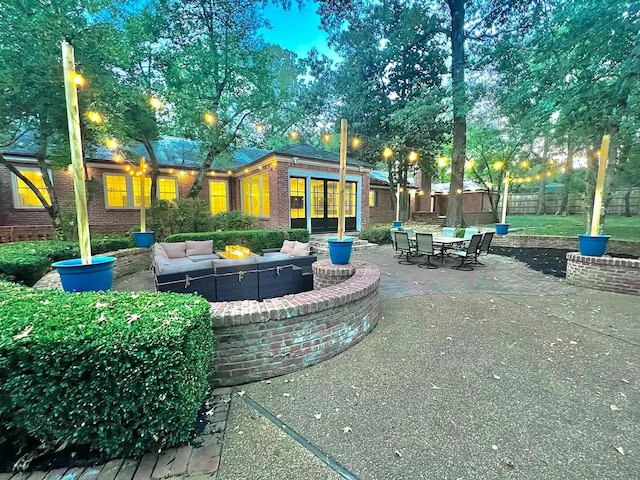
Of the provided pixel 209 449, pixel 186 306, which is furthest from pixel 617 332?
pixel 186 306

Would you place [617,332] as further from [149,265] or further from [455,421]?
[149,265]

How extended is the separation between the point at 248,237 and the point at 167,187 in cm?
701

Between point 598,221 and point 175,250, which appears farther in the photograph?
point 175,250

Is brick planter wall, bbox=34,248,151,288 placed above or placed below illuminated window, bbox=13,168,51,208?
below

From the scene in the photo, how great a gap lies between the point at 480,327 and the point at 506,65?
10.00m

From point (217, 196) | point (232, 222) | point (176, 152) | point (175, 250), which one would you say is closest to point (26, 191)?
point (176, 152)

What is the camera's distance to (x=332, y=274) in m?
4.55

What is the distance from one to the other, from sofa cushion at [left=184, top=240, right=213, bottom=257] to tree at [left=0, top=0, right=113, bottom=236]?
14.6ft

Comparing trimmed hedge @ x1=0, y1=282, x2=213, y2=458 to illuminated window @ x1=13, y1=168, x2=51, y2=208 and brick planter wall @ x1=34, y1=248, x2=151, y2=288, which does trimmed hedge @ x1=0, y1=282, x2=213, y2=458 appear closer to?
brick planter wall @ x1=34, y1=248, x2=151, y2=288

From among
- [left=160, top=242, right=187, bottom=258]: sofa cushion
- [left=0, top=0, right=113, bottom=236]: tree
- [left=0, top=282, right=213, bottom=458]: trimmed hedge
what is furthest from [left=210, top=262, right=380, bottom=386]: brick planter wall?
[left=0, top=0, right=113, bottom=236]: tree

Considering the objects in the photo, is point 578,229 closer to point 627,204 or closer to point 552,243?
point 552,243

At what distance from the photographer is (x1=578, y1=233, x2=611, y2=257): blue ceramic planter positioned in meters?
5.55

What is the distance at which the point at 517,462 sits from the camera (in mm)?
1724

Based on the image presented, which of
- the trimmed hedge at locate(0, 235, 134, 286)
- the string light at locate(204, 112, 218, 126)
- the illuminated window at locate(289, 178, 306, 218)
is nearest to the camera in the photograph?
the trimmed hedge at locate(0, 235, 134, 286)
